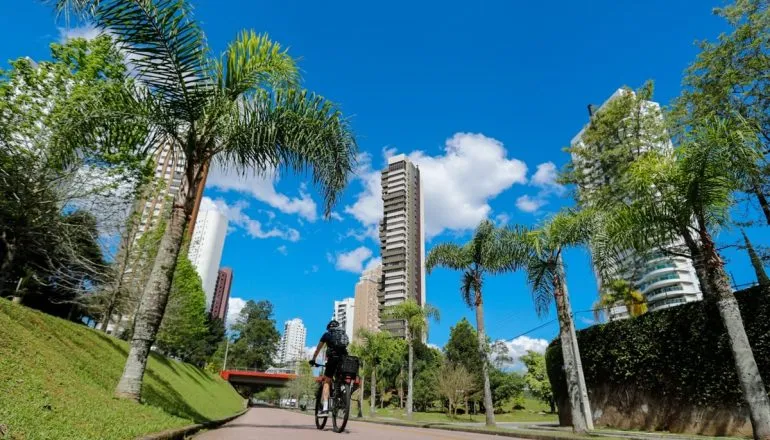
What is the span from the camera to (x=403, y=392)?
6588 centimetres

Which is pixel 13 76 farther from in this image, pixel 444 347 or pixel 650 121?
pixel 444 347

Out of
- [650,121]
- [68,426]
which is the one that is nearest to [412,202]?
[650,121]

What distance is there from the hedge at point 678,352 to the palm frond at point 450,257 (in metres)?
6.61

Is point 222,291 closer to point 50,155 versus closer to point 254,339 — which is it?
point 254,339

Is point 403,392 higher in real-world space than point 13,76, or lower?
lower

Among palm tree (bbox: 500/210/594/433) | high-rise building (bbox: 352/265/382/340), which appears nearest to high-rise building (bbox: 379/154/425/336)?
high-rise building (bbox: 352/265/382/340)

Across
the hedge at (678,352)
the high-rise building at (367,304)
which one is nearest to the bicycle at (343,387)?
the hedge at (678,352)

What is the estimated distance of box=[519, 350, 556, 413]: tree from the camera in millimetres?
61250

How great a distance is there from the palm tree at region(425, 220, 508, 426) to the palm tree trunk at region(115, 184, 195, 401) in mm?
14728

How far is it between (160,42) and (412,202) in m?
124

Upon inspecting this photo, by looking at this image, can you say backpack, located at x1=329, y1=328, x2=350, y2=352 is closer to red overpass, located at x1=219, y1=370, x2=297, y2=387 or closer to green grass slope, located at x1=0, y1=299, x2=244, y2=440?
green grass slope, located at x1=0, y1=299, x2=244, y2=440

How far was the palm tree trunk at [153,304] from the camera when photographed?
6816mm

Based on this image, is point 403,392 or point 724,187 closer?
point 724,187

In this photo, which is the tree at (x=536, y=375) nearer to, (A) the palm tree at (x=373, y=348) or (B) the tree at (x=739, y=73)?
(A) the palm tree at (x=373, y=348)
